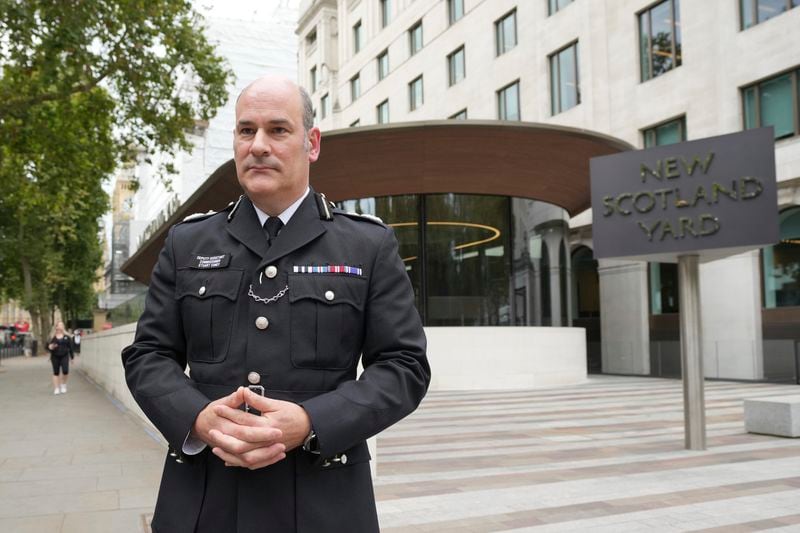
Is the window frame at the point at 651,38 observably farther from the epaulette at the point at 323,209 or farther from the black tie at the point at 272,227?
the black tie at the point at 272,227

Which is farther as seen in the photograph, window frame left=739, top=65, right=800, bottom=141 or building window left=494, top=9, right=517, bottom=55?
building window left=494, top=9, right=517, bottom=55

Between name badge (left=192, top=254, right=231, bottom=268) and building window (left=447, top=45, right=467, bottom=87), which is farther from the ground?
building window (left=447, top=45, right=467, bottom=87)

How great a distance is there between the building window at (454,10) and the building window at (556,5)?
612 cm

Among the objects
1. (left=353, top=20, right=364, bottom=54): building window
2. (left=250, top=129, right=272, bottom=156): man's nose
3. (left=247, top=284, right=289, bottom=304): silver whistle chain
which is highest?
(left=353, top=20, right=364, bottom=54): building window

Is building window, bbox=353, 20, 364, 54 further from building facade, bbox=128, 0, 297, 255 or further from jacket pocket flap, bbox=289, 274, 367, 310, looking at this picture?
jacket pocket flap, bbox=289, 274, 367, 310

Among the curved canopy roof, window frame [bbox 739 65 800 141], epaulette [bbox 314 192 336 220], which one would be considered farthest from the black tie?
→ window frame [bbox 739 65 800 141]

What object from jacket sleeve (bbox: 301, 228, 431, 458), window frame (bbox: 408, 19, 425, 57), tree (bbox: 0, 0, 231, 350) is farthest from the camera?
window frame (bbox: 408, 19, 425, 57)

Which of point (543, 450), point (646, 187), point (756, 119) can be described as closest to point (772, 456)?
point (543, 450)

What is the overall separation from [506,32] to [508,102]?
→ 9.23 feet

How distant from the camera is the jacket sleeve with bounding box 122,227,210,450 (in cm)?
179

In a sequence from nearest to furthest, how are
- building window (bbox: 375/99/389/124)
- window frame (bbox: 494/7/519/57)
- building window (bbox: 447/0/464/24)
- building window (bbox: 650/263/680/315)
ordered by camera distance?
building window (bbox: 650/263/680/315) < window frame (bbox: 494/7/519/57) < building window (bbox: 447/0/464/24) < building window (bbox: 375/99/389/124)

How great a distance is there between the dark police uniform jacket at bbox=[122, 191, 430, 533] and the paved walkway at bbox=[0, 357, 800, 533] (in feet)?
12.6

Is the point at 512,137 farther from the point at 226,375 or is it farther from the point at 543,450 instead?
the point at 226,375

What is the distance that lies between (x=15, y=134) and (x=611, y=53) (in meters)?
→ 18.6
